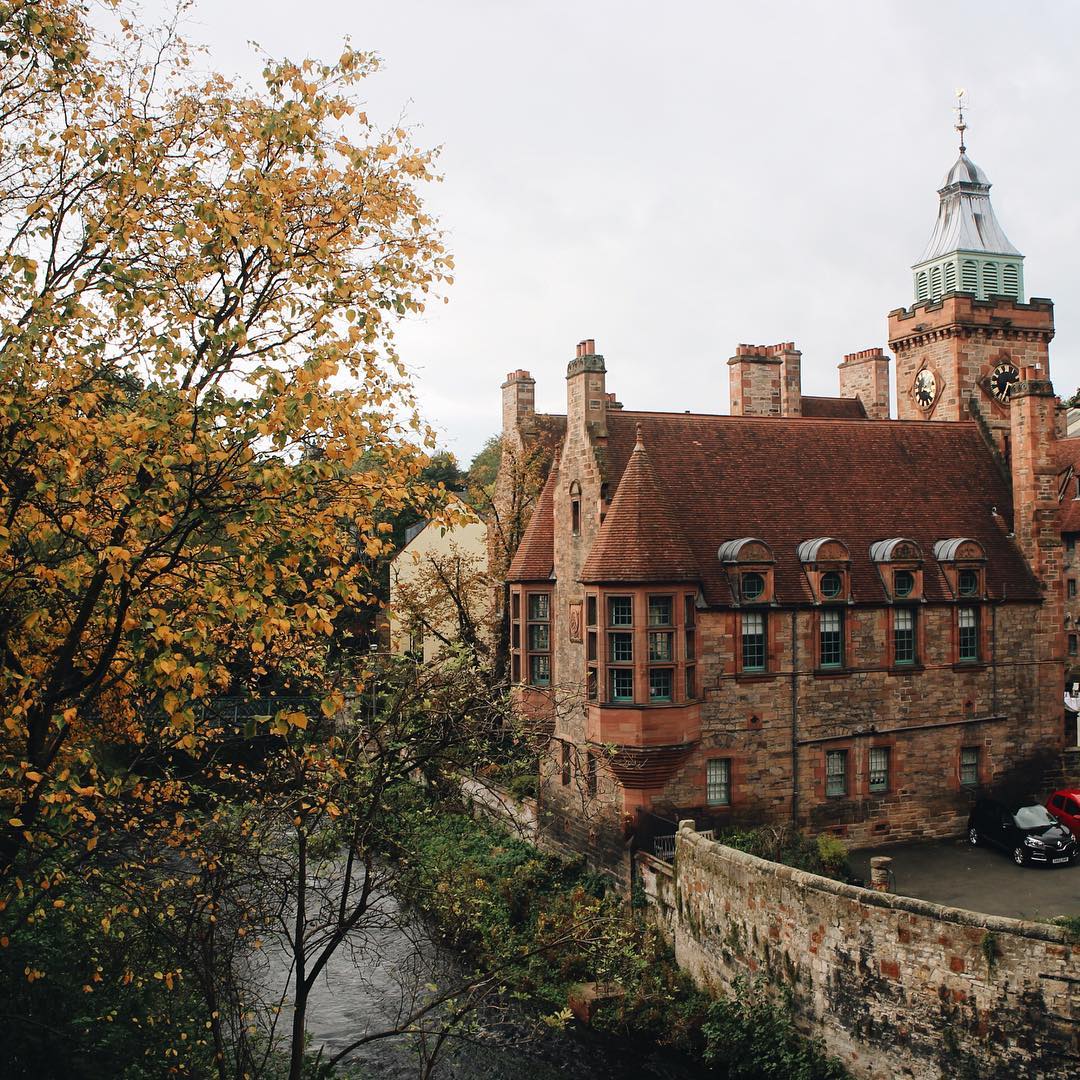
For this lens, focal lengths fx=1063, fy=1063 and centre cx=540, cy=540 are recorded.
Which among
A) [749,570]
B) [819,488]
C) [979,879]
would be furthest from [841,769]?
[819,488]


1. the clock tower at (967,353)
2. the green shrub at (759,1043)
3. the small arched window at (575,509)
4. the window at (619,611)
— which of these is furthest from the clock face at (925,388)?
the green shrub at (759,1043)

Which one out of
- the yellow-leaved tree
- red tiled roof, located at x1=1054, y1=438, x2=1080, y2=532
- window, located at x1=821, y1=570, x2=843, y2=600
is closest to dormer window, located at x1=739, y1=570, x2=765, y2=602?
window, located at x1=821, y1=570, x2=843, y2=600

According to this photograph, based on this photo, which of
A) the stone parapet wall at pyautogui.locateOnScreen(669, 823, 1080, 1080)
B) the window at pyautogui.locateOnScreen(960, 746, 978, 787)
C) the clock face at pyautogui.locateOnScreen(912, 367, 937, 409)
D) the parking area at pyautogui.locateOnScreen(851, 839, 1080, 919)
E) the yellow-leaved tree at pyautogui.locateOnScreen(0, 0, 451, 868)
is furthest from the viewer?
the clock face at pyautogui.locateOnScreen(912, 367, 937, 409)

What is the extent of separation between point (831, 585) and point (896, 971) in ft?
40.0

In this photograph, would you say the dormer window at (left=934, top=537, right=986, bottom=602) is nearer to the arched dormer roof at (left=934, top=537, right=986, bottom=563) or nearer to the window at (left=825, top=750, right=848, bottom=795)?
the arched dormer roof at (left=934, top=537, right=986, bottom=563)

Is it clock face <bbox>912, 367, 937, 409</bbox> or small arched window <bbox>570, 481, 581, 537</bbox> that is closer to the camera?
small arched window <bbox>570, 481, 581, 537</bbox>

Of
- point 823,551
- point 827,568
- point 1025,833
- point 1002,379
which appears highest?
point 1002,379

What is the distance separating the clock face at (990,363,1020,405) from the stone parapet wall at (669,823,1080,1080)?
19.6m

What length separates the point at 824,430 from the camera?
1217 inches

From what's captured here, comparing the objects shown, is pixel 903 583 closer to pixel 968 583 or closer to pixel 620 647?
pixel 968 583

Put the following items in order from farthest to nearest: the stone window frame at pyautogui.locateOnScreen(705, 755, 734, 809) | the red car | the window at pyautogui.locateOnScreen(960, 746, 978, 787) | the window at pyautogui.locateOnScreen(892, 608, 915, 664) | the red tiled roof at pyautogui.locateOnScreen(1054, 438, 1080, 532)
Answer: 1. the red tiled roof at pyautogui.locateOnScreen(1054, 438, 1080, 532)
2. the window at pyautogui.locateOnScreen(960, 746, 978, 787)
3. the window at pyautogui.locateOnScreen(892, 608, 915, 664)
4. the red car
5. the stone window frame at pyautogui.locateOnScreen(705, 755, 734, 809)

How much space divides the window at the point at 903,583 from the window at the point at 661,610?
7.03 m

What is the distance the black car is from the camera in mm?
24406

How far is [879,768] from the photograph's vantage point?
90.7 feet
